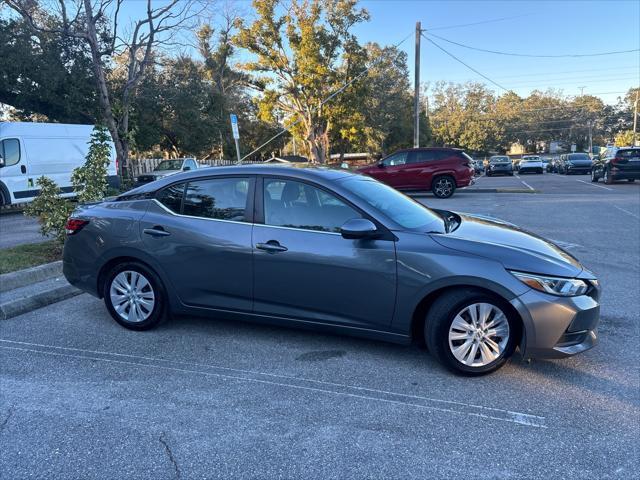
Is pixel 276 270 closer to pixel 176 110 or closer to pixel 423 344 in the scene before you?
pixel 423 344

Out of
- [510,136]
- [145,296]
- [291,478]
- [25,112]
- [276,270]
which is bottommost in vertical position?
[291,478]

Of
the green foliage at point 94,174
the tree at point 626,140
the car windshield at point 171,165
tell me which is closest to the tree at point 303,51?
the car windshield at point 171,165

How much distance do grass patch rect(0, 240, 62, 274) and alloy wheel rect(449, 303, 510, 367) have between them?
5.51 m

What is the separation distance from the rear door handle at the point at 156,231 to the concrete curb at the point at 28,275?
2.50 metres

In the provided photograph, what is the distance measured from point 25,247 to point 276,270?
5455 millimetres

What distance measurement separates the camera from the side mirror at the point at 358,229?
3.64 metres

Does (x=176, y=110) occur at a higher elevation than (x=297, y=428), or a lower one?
higher

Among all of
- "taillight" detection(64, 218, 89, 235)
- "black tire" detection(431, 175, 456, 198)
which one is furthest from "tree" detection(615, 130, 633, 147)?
"taillight" detection(64, 218, 89, 235)

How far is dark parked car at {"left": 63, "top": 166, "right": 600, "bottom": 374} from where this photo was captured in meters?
3.46

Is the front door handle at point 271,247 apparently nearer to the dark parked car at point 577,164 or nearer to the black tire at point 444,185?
the black tire at point 444,185

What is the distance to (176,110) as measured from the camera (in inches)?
1166

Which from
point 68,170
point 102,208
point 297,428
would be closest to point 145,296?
point 102,208

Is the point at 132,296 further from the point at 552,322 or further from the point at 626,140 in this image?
the point at 626,140

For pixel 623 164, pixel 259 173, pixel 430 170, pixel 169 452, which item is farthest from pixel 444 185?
pixel 169 452
